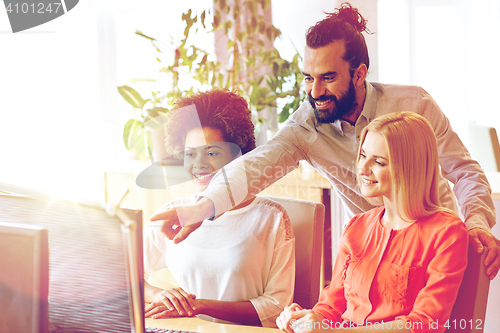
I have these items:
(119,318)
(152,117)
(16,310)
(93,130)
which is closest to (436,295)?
(119,318)

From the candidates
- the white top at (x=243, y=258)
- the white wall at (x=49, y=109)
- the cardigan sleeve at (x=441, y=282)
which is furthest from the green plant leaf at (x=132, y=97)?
the cardigan sleeve at (x=441, y=282)

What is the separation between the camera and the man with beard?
43.3 inches

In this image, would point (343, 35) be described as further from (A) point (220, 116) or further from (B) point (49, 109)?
(B) point (49, 109)

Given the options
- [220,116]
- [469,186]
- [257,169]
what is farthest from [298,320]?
[220,116]

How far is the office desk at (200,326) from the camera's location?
850 millimetres

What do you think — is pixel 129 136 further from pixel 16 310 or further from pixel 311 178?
pixel 16 310

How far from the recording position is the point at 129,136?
206 cm

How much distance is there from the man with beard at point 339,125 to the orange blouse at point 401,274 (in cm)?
23

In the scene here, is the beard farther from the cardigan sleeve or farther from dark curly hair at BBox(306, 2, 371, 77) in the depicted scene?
the cardigan sleeve

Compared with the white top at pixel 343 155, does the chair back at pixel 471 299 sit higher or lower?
lower

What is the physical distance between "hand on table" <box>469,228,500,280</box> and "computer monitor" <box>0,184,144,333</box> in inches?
22.9

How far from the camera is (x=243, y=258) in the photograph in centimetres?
117

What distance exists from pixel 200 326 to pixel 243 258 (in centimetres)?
31

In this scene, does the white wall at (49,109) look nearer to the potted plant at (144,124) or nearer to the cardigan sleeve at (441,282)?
the potted plant at (144,124)
